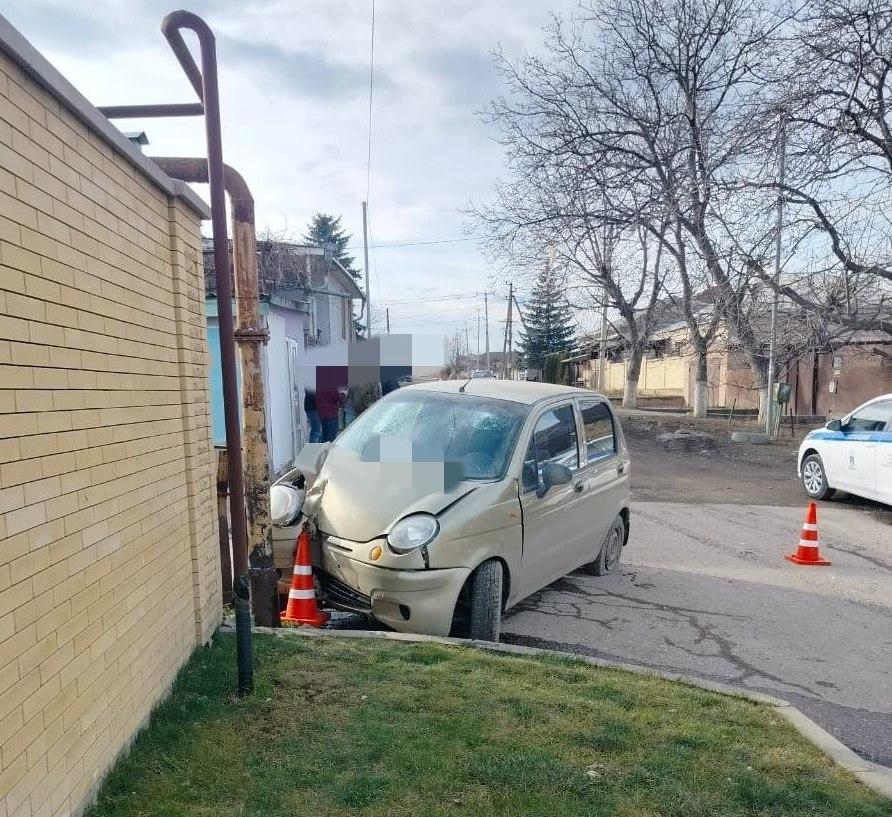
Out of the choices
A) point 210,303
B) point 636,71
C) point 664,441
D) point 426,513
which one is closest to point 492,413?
point 426,513

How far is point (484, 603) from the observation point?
14.5ft

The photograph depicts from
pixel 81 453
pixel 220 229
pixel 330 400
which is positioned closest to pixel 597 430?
pixel 220 229

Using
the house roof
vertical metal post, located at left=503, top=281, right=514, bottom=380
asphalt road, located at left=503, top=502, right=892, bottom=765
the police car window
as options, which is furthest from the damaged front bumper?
vertical metal post, located at left=503, top=281, right=514, bottom=380

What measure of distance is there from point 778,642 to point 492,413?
2745 millimetres

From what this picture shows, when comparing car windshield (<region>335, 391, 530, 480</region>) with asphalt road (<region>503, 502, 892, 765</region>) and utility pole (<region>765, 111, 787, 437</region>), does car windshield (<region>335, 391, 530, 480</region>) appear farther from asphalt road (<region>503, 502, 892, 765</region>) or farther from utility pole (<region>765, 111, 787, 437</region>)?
utility pole (<region>765, 111, 787, 437</region>)

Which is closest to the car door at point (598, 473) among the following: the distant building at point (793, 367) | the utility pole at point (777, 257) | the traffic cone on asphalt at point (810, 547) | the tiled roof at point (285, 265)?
the traffic cone on asphalt at point (810, 547)

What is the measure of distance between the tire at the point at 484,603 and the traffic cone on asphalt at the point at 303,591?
1.08 metres

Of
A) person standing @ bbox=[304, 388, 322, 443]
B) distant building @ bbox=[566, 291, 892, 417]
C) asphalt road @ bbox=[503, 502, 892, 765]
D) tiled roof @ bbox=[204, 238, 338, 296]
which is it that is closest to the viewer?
asphalt road @ bbox=[503, 502, 892, 765]

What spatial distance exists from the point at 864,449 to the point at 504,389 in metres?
6.63

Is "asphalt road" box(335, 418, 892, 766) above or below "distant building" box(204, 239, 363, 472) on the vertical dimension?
below

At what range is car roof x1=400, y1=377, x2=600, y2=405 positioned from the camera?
5395 mm

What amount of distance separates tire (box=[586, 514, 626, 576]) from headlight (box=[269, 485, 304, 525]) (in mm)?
2981

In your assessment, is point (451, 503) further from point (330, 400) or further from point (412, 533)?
point (330, 400)

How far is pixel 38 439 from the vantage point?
6.98ft
